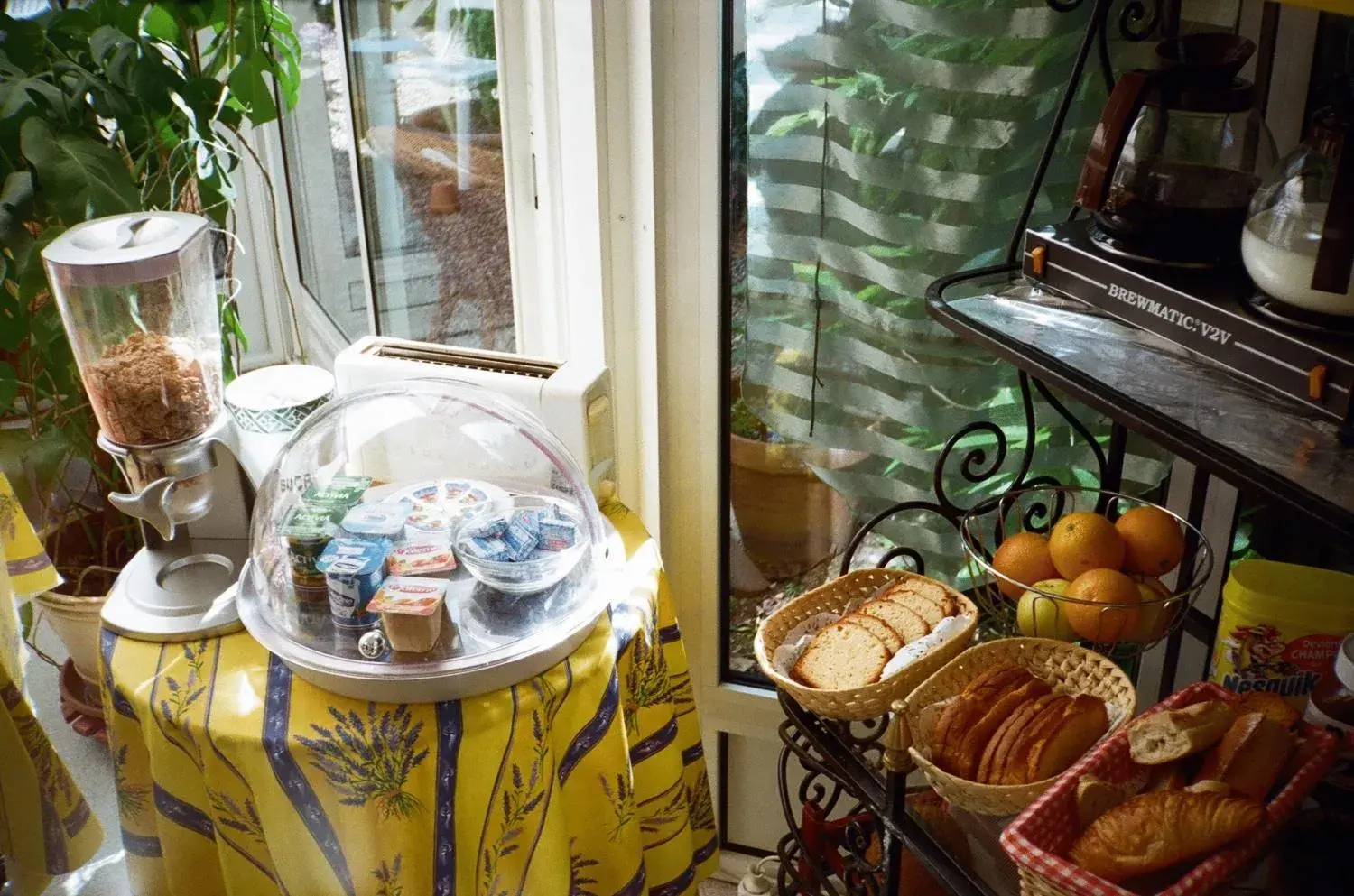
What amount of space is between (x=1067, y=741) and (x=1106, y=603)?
14cm

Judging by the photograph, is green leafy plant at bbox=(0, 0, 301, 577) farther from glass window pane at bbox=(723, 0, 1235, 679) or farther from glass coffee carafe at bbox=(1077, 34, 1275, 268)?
glass coffee carafe at bbox=(1077, 34, 1275, 268)

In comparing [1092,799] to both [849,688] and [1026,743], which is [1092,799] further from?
[849,688]

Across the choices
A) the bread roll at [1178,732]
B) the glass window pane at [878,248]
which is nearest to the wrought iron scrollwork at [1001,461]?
the glass window pane at [878,248]

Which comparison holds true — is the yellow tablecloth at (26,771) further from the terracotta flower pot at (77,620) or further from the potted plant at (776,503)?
the potted plant at (776,503)

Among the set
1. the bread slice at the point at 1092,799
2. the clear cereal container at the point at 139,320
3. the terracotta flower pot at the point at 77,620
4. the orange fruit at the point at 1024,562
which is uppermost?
the clear cereal container at the point at 139,320

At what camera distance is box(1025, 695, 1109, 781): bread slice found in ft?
3.49

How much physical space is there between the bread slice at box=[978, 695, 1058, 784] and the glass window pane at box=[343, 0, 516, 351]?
1.11 meters

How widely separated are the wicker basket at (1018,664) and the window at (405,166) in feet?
3.32

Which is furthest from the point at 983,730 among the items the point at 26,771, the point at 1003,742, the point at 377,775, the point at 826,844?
the point at 26,771

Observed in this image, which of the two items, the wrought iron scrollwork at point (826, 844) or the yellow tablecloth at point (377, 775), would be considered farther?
the wrought iron scrollwork at point (826, 844)

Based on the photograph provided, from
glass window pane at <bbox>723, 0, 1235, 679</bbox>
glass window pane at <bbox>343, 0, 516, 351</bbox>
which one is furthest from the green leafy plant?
glass window pane at <bbox>723, 0, 1235, 679</bbox>

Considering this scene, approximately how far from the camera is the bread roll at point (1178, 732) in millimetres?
1002

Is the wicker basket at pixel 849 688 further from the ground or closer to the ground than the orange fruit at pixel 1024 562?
closer to the ground

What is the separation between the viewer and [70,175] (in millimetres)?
1653
